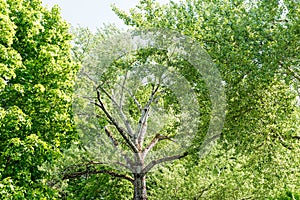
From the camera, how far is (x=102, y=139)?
2153 cm

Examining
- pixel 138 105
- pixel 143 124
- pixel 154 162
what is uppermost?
pixel 138 105

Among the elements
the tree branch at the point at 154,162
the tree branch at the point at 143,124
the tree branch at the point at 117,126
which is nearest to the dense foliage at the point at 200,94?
the tree branch at the point at 117,126

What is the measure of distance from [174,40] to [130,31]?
106 inches

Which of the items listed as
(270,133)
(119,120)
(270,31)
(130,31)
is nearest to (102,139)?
(119,120)

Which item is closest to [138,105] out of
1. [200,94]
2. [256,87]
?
[200,94]

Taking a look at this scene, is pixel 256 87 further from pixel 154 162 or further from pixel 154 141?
pixel 154 141

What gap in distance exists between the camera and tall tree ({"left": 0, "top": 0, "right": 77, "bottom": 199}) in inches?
577

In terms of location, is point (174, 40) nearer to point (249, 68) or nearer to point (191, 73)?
point (191, 73)

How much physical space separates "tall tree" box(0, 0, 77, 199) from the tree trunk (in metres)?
4.53

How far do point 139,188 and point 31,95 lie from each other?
7880 mm

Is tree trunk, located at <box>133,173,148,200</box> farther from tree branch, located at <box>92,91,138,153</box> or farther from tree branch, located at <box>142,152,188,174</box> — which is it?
tree branch, located at <box>92,91,138,153</box>

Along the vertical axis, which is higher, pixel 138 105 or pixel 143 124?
pixel 138 105

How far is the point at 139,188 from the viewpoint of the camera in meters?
20.8

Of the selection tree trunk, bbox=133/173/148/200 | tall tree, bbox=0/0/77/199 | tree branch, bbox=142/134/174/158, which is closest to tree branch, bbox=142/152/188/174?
tree trunk, bbox=133/173/148/200
